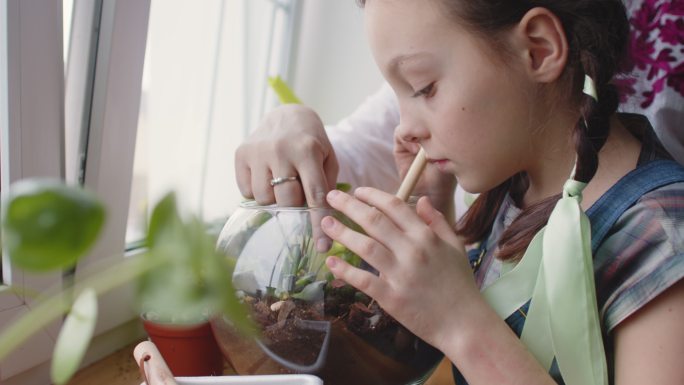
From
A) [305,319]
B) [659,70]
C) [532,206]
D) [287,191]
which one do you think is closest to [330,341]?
[305,319]

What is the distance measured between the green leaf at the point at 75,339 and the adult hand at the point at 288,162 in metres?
0.35

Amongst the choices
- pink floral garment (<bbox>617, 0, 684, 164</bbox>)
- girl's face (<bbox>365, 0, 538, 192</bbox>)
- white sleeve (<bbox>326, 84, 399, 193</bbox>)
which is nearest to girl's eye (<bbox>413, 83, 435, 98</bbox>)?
girl's face (<bbox>365, 0, 538, 192</bbox>)

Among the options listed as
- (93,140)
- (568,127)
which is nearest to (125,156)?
(93,140)

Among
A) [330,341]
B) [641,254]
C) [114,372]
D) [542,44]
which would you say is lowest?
[114,372]

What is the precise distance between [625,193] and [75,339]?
1.41 ft

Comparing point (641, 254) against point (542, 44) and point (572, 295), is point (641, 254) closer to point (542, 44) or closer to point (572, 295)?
point (572, 295)

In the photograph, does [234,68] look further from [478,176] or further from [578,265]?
[578,265]

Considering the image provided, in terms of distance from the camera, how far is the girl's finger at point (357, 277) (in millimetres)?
367

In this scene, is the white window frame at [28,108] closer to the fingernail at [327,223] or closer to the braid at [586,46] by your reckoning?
the fingernail at [327,223]

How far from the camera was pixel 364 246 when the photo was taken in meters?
0.37

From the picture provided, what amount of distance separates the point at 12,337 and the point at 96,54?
461 mm

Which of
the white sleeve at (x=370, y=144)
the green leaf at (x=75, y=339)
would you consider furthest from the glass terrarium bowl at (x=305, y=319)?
the white sleeve at (x=370, y=144)

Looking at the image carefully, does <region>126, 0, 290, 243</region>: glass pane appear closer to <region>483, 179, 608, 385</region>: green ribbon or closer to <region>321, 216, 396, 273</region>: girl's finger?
<region>321, 216, 396, 273</region>: girl's finger

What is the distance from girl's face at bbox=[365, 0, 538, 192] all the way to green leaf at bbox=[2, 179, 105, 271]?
13.9 inches
